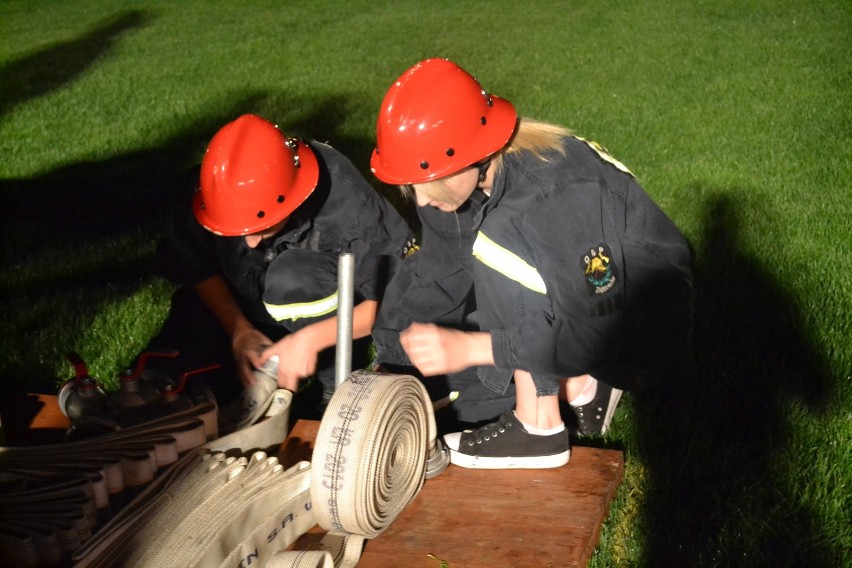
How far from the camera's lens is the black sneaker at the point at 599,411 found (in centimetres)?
347

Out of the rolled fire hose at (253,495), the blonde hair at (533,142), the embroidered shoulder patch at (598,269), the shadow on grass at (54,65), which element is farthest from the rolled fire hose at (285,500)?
the shadow on grass at (54,65)

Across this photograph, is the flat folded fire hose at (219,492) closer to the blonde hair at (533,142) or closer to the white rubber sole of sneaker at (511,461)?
the white rubber sole of sneaker at (511,461)

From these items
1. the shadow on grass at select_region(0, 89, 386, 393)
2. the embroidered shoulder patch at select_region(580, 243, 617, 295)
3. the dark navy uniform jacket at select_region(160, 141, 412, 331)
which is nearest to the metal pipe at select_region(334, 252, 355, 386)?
the embroidered shoulder patch at select_region(580, 243, 617, 295)

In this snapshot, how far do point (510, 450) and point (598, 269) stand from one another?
67cm

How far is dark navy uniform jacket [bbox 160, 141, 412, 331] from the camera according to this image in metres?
3.57

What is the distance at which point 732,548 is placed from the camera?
2.96 meters

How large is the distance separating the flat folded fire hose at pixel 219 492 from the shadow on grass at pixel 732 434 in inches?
36.0

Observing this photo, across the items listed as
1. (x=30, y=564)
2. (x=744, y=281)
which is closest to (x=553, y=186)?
(x=30, y=564)

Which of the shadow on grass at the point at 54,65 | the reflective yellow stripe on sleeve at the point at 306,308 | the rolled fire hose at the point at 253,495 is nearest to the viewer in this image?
the rolled fire hose at the point at 253,495

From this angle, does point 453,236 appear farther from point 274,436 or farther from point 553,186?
point 274,436

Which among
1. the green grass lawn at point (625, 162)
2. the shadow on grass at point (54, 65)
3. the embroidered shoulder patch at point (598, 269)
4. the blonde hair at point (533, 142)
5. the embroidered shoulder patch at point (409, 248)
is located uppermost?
the blonde hair at point (533, 142)

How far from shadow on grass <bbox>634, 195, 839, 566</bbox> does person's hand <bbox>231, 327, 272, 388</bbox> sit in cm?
140

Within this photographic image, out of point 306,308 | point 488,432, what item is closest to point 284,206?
point 306,308

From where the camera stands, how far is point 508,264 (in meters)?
2.95
